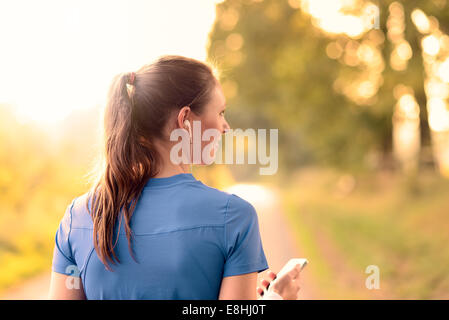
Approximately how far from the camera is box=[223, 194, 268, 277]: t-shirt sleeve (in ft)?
4.12

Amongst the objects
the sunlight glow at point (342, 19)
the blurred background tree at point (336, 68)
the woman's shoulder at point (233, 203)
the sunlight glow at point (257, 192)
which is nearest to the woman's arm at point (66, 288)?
the woman's shoulder at point (233, 203)

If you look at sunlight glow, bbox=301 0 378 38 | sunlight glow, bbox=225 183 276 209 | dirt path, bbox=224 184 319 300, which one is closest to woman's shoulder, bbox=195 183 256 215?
dirt path, bbox=224 184 319 300

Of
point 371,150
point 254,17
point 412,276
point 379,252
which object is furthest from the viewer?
point 254,17

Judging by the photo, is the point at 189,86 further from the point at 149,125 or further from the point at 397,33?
the point at 397,33

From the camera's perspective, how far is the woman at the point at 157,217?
49.4 inches

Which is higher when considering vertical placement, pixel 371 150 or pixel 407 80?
pixel 407 80

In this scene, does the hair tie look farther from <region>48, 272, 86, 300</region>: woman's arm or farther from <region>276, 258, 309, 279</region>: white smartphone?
<region>276, 258, 309, 279</region>: white smartphone

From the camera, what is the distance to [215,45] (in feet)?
50.8

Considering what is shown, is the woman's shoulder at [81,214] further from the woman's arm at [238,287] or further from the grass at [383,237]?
the grass at [383,237]

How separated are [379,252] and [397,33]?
448 centimetres

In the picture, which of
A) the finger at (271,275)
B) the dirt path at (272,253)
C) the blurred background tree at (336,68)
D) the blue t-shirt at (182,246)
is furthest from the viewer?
the blurred background tree at (336,68)

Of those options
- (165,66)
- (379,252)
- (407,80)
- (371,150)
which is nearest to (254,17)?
(371,150)
